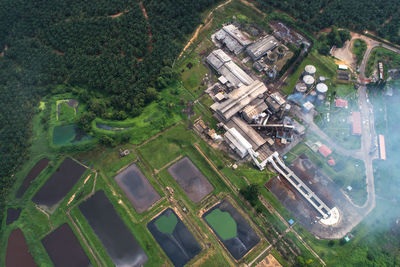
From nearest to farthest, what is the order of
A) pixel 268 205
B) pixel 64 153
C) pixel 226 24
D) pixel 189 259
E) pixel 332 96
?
pixel 189 259
pixel 268 205
pixel 64 153
pixel 332 96
pixel 226 24

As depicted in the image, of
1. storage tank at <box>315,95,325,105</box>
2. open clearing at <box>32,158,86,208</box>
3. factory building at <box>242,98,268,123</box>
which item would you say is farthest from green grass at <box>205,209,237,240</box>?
storage tank at <box>315,95,325,105</box>

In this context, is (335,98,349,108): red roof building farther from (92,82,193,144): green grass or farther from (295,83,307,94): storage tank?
(92,82,193,144): green grass

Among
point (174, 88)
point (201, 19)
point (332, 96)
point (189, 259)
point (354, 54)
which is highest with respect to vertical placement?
point (201, 19)

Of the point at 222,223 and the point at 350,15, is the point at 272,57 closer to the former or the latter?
the point at 350,15

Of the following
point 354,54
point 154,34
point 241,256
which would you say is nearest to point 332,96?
point 354,54

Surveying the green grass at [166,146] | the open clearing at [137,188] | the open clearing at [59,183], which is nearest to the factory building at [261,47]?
the green grass at [166,146]

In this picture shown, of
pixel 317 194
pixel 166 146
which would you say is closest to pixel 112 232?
pixel 166 146

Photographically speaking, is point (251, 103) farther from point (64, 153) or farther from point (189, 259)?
point (64, 153)
